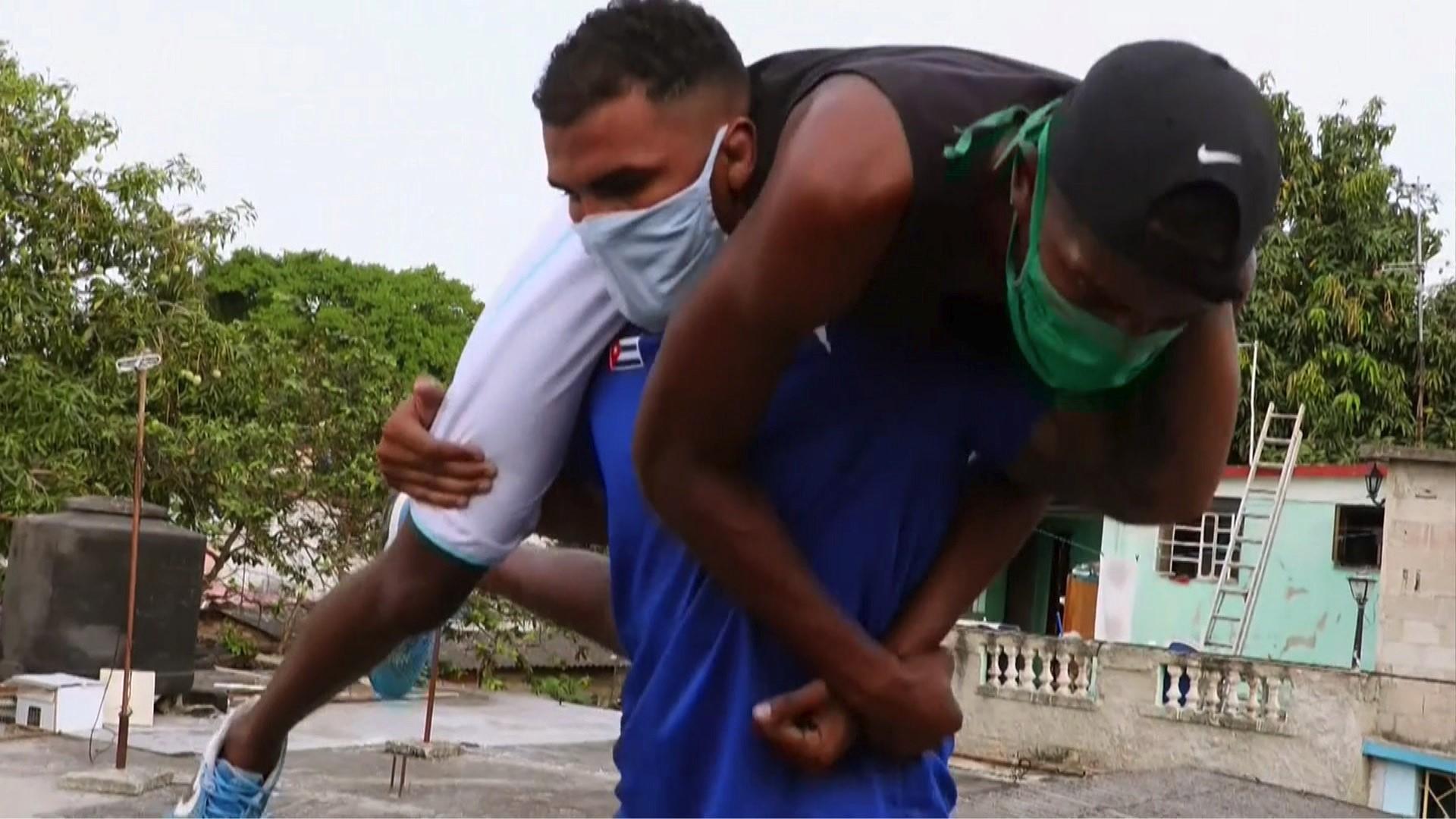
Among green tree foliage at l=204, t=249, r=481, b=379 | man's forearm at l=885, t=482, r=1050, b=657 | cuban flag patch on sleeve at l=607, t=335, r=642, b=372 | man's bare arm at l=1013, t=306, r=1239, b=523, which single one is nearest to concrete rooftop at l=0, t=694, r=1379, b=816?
cuban flag patch on sleeve at l=607, t=335, r=642, b=372

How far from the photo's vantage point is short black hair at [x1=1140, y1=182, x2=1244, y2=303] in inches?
43.0

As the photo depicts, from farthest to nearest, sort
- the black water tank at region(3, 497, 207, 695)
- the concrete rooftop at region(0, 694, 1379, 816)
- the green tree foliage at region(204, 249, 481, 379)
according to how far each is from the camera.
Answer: the green tree foliage at region(204, 249, 481, 379), the black water tank at region(3, 497, 207, 695), the concrete rooftop at region(0, 694, 1379, 816)

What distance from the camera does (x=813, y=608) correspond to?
143 cm

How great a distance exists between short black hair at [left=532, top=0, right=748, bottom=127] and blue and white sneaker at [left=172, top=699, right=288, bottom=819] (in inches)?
39.8

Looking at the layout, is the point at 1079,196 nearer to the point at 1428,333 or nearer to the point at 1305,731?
the point at 1305,731

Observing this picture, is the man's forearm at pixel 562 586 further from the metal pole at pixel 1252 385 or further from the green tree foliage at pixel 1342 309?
the green tree foliage at pixel 1342 309

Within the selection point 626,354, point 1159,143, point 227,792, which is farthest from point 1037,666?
point 1159,143

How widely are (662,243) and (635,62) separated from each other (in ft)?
0.54

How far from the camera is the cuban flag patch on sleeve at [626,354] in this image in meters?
1.70

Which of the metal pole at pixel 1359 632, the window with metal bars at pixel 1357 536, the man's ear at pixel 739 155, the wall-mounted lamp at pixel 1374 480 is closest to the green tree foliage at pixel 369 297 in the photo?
the window with metal bars at pixel 1357 536

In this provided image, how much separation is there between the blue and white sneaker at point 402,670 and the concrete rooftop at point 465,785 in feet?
9.57

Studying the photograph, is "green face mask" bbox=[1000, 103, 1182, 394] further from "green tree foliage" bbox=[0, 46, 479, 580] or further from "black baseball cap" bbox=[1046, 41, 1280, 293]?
"green tree foliage" bbox=[0, 46, 479, 580]

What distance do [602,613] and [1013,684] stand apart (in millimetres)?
8731

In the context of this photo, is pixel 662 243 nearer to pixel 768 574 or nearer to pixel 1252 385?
pixel 768 574
